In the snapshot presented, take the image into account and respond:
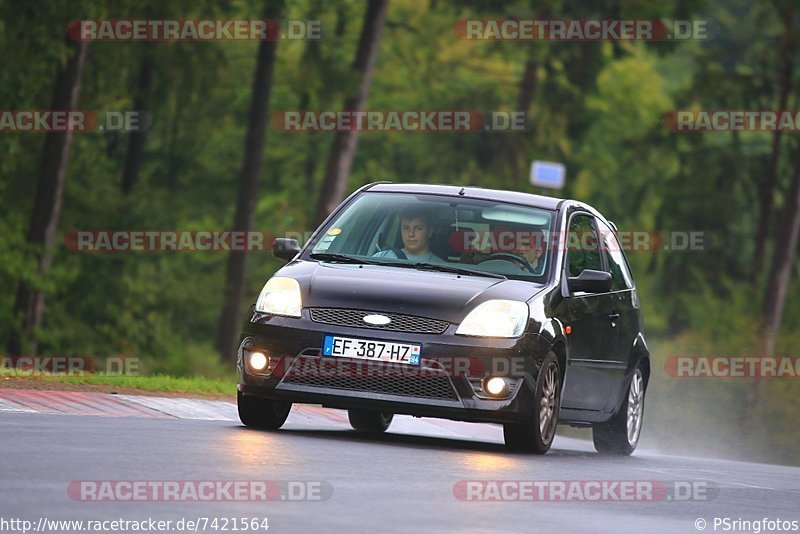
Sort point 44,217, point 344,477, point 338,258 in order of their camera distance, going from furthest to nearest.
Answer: point 44,217, point 338,258, point 344,477

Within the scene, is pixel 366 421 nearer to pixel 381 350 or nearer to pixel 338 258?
pixel 338 258

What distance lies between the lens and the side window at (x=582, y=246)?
14672 millimetres

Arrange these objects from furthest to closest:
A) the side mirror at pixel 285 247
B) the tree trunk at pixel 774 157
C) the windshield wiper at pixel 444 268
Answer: the tree trunk at pixel 774 157
the side mirror at pixel 285 247
the windshield wiper at pixel 444 268

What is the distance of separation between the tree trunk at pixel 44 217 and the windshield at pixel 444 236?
69.1ft

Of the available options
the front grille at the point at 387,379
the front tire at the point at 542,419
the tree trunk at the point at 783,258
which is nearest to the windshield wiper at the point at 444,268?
the front tire at the point at 542,419

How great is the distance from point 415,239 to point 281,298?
4.60ft

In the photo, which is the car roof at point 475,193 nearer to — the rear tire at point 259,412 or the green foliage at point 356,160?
the rear tire at point 259,412

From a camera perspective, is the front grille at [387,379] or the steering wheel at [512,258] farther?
the steering wheel at [512,258]

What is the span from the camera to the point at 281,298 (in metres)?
13.3

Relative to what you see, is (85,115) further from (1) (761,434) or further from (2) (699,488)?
(2) (699,488)

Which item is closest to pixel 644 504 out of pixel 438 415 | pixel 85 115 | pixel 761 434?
pixel 438 415

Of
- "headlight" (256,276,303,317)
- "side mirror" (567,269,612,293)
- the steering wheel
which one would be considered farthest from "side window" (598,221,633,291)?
"headlight" (256,276,303,317)

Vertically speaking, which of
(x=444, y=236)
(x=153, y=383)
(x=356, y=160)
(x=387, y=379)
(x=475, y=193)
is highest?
(x=356, y=160)

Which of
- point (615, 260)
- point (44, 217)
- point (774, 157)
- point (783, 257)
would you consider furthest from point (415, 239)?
point (774, 157)
